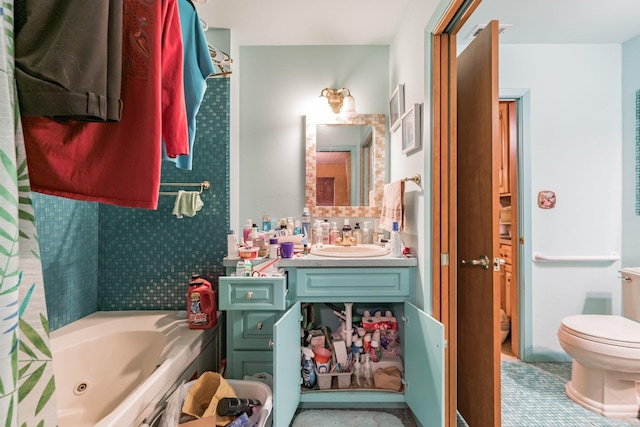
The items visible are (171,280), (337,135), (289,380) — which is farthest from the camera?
(337,135)

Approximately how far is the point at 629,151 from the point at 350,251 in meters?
2.26

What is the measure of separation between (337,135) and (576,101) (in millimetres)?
1867

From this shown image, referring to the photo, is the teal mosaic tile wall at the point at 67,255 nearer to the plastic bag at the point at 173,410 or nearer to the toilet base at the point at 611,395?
the plastic bag at the point at 173,410

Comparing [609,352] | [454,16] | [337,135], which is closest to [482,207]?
[454,16]

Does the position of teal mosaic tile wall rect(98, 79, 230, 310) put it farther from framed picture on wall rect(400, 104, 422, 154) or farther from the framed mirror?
framed picture on wall rect(400, 104, 422, 154)

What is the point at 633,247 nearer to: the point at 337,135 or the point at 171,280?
the point at 337,135

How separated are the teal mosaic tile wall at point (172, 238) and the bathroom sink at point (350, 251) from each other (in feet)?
2.29

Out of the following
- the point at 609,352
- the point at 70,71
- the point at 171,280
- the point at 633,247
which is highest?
the point at 70,71

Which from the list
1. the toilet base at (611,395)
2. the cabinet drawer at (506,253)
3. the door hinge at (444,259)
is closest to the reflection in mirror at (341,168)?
the door hinge at (444,259)

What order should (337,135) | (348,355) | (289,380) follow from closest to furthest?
(289,380)
(348,355)
(337,135)

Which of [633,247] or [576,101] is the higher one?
[576,101]

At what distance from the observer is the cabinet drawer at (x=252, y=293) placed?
1672mm

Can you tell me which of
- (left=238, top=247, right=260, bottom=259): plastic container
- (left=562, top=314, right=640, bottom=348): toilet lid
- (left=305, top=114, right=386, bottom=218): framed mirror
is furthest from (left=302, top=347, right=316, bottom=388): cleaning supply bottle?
(left=562, top=314, right=640, bottom=348): toilet lid

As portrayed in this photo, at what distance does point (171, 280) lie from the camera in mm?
2137
